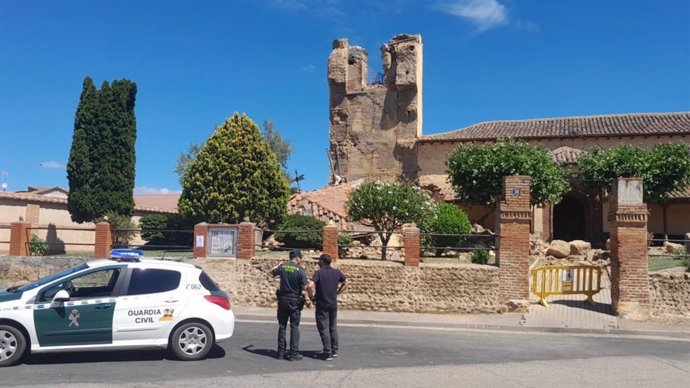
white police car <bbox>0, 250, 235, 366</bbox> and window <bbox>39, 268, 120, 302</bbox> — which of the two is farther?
window <bbox>39, 268, 120, 302</bbox>

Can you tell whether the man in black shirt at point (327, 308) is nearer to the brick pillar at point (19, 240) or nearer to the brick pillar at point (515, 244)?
the brick pillar at point (515, 244)

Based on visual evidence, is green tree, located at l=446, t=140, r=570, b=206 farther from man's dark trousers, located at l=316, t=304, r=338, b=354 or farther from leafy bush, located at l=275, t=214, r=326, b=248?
man's dark trousers, located at l=316, t=304, r=338, b=354

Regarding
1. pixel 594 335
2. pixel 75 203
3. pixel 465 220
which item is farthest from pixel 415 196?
pixel 75 203

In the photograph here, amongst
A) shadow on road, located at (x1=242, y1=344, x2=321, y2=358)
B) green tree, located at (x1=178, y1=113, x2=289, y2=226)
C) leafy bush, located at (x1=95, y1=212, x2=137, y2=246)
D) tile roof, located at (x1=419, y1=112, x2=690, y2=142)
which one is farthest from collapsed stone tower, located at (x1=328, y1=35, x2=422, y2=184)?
shadow on road, located at (x1=242, y1=344, x2=321, y2=358)

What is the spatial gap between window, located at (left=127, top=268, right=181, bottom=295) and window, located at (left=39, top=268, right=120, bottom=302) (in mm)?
268

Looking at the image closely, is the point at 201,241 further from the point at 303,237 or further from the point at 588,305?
the point at 588,305

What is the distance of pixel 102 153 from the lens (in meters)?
24.5

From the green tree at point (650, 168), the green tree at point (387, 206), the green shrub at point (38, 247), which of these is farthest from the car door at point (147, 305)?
the green tree at point (650, 168)

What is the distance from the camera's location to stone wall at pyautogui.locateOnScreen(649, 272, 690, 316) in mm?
13922

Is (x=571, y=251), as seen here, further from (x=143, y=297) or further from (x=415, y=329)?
(x=143, y=297)

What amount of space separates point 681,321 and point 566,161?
17563mm

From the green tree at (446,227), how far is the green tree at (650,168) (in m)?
9.17

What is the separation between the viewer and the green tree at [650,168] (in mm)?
25750

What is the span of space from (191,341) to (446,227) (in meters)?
13.0
